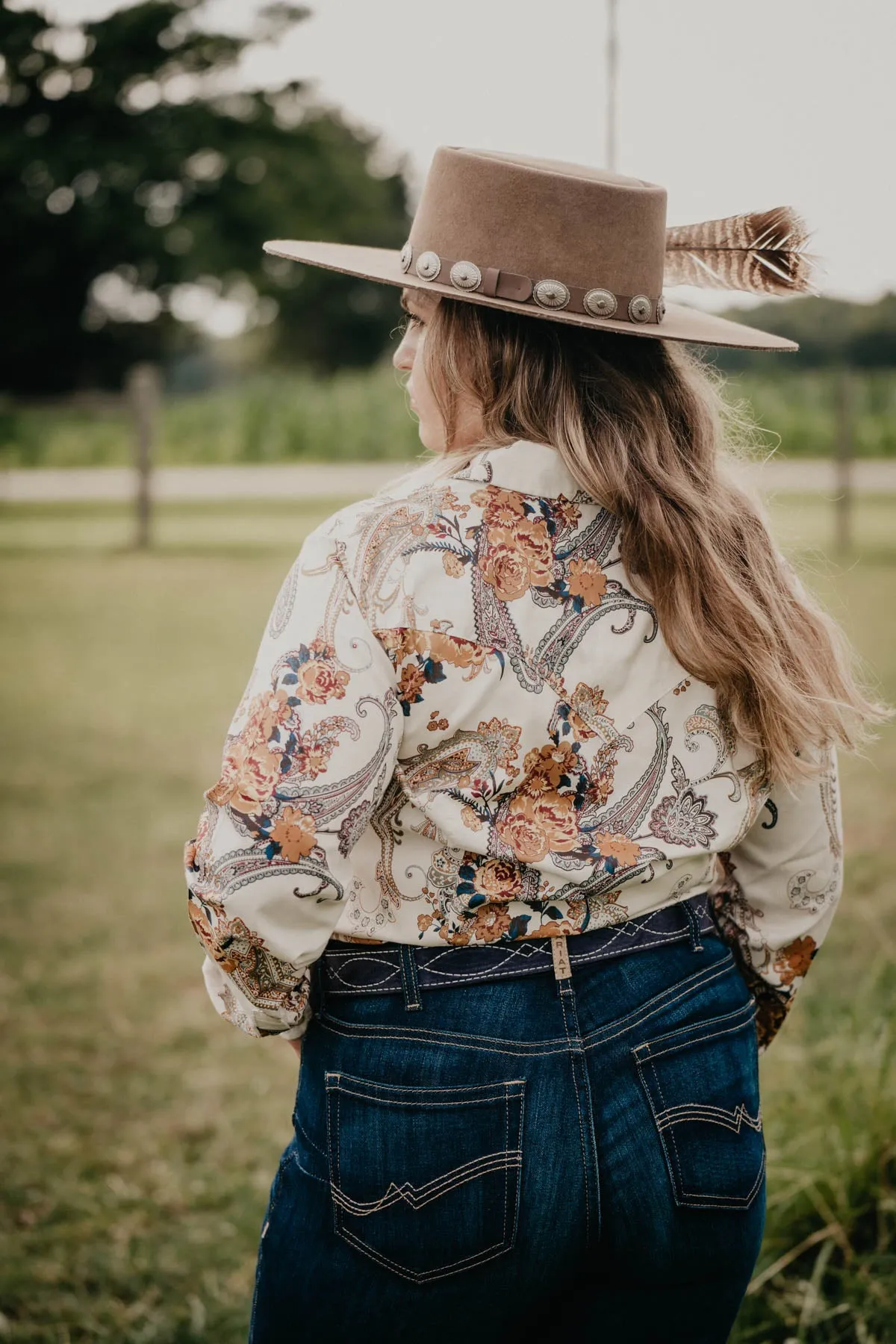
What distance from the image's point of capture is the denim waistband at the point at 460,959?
3.57 ft

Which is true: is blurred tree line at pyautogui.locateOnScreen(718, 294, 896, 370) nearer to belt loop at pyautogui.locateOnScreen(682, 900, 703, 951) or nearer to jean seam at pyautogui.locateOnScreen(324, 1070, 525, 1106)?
belt loop at pyautogui.locateOnScreen(682, 900, 703, 951)

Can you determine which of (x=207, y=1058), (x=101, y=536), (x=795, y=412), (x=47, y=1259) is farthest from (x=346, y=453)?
(x=47, y=1259)

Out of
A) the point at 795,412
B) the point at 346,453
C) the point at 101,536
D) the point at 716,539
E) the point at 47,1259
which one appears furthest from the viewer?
the point at 346,453

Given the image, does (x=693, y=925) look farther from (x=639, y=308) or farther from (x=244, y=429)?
(x=244, y=429)

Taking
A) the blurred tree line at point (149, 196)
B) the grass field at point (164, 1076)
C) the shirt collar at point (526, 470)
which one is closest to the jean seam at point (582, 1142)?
the shirt collar at point (526, 470)

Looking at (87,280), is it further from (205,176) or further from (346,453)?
(346,453)

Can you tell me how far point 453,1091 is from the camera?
1053mm

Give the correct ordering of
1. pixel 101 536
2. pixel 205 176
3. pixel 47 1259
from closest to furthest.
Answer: pixel 47 1259 < pixel 101 536 < pixel 205 176

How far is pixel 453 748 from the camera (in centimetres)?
108

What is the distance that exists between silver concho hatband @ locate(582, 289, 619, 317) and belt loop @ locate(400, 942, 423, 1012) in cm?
63

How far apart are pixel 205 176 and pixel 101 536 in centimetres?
1502

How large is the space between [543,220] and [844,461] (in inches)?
351

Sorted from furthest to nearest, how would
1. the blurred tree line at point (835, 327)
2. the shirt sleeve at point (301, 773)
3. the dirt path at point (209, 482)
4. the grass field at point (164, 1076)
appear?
the dirt path at point (209, 482) < the blurred tree line at point (835, 327) < the grass field at point (164, 1076) < the shirt sleeve at point (301, 773)

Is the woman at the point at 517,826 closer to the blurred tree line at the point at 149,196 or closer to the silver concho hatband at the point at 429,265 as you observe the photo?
the silver concho hatband at the point at 429,265
